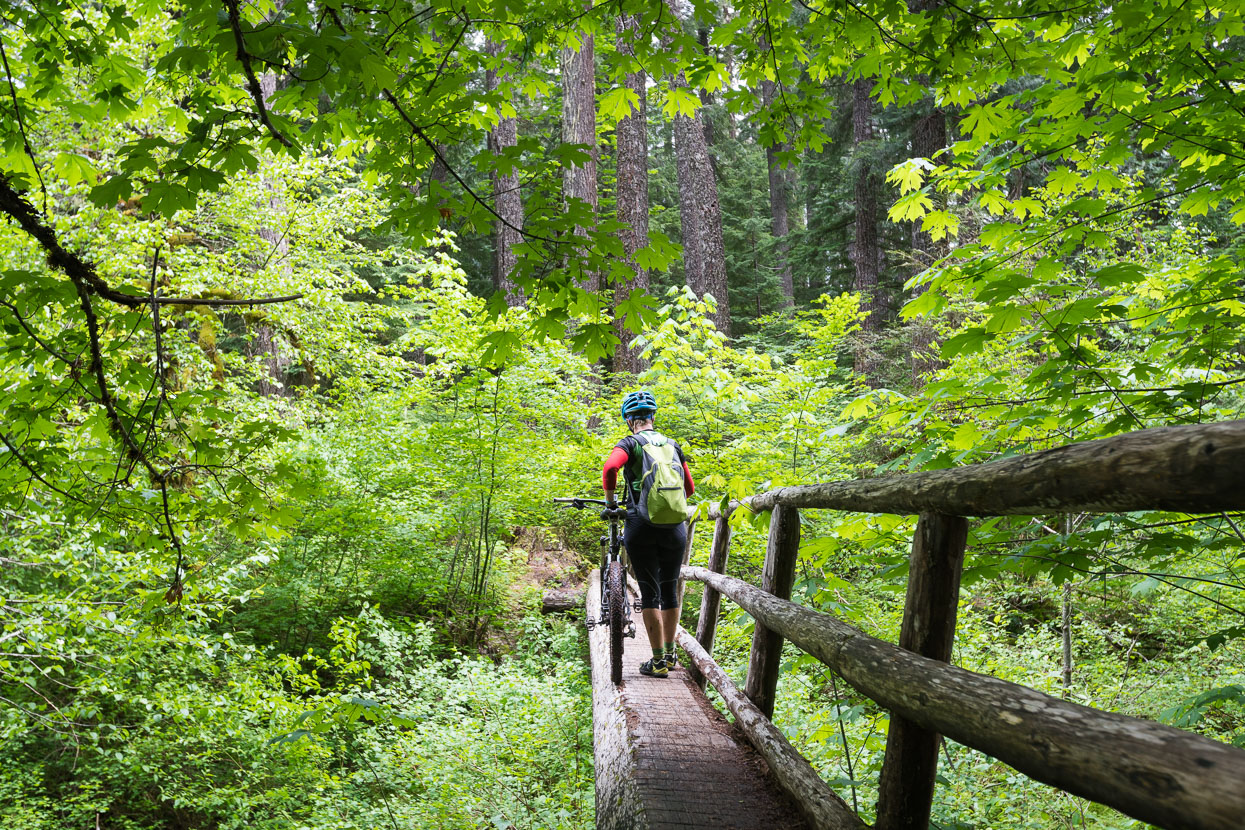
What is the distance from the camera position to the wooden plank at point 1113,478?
3.31 ft

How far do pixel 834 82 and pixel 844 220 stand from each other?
339cm

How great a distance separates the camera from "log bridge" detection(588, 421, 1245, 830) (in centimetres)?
101

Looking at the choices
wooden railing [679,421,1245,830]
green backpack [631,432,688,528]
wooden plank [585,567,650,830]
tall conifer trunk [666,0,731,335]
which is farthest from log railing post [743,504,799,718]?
tall conifer trunk [666,0,731,335]

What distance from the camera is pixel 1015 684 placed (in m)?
1.28

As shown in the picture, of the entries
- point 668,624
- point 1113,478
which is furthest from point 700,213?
point 1113,478

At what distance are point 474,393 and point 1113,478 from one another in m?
7.61

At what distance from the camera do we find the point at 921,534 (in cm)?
193

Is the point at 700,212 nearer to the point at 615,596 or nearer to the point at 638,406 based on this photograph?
the point at 638,406

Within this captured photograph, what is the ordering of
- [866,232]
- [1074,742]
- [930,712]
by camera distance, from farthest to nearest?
[866,232] < [930,712] < [1074,742]

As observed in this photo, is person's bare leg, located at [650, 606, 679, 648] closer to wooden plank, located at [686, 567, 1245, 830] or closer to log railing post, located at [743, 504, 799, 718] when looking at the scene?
log railing post, located at [743, 504, 799, 718]

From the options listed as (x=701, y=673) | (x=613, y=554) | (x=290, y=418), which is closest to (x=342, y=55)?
(x=613, y=554)

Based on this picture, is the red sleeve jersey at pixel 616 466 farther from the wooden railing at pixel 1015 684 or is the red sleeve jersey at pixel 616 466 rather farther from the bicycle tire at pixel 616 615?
the wooden railing at pixel 1015 684

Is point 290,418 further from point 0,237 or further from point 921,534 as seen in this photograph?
point 921,534

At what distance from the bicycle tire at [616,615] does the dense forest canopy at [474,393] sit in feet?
2.97
